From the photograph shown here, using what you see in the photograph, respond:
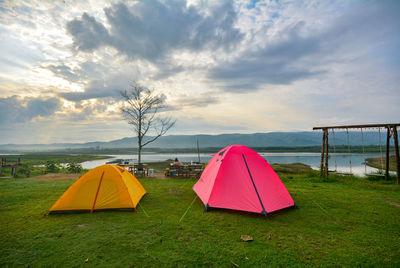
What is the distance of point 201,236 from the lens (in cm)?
491

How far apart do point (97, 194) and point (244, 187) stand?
5.16m

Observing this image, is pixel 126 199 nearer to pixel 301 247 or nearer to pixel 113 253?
pixel 113 253

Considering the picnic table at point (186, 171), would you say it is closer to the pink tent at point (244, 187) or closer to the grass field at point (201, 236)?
the grass field at point (201, 236)

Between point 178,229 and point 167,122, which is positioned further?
point 167,122

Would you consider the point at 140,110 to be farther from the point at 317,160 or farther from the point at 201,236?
the point at 317,160

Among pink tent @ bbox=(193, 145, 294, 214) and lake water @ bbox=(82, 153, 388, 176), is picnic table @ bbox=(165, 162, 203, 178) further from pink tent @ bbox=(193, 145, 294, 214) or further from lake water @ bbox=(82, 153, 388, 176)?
lake water @ bbox=(82, 153, 388, 176)

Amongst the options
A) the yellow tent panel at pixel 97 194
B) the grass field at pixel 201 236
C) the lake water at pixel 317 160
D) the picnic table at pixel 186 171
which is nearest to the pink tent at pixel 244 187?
the grass field at pixel 201 236

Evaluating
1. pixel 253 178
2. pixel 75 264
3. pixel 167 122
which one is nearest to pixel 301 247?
pixel 253 178

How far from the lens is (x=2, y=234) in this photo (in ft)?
16.5

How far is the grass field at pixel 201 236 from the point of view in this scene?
12.7 feet

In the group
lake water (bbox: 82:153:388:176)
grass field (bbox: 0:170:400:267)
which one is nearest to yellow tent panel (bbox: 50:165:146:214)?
grass field (bbox: 0:170:400:267)

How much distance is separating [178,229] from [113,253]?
1.74 metres

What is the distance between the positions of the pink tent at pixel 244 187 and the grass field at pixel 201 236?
1.18 ft

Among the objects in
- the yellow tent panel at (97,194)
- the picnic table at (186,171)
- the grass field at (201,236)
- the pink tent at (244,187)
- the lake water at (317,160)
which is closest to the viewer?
the grass field at (201,236)
